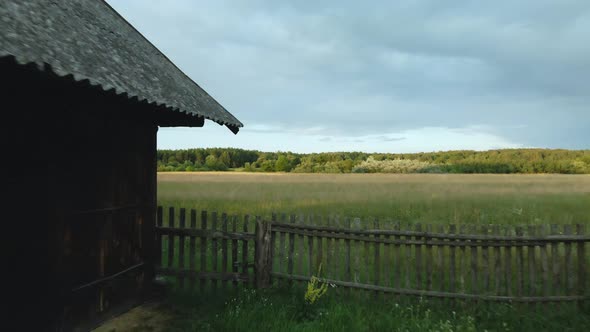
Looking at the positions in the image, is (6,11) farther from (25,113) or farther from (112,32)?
(112,32)

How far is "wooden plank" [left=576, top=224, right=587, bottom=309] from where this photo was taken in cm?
577

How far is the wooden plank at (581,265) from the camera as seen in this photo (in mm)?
5773

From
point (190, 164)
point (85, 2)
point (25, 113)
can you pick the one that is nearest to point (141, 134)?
point (25, 113)

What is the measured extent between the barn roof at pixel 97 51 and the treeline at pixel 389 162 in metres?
50.8

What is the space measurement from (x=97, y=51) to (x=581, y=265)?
806 cm

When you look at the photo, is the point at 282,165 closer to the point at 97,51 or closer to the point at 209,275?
the point at 209,275

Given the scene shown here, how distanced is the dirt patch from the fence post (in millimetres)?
1581

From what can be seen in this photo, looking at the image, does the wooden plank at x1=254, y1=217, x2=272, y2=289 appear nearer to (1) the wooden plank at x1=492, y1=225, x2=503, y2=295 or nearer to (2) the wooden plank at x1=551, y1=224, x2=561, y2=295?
(1) the wooden plank at x1=492, y1=225, x2=503, y2=295

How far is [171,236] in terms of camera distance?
6.85m

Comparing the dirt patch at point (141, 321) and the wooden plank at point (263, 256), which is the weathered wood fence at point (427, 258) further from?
the dirt patch at point (141, 321)

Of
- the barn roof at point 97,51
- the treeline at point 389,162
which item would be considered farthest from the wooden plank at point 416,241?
the treeline at point 389,162

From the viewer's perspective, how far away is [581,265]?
582 centimetres

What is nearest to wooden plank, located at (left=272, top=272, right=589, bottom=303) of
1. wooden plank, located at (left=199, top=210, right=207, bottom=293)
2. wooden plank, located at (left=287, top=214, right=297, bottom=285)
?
wooden plank, located at (left=287, top=214, right=297, bottom=285)

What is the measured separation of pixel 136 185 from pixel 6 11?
10.1 ft
